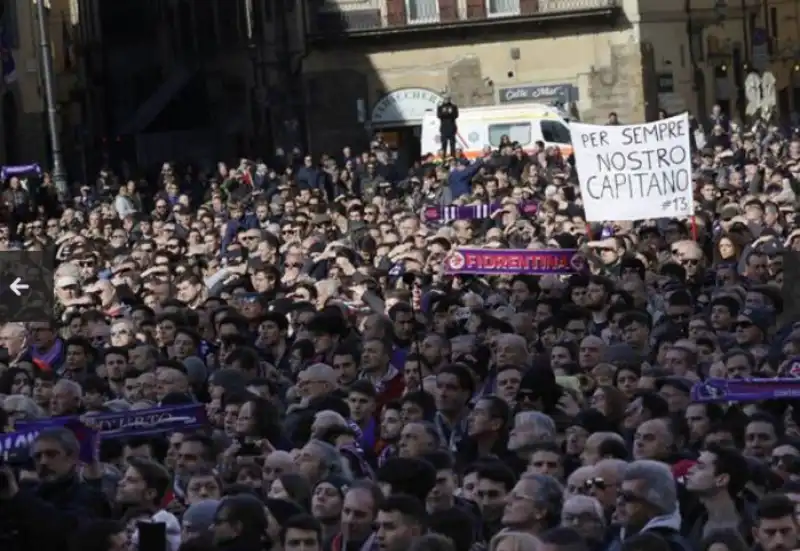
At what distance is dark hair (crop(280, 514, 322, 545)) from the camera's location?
11.1 metres

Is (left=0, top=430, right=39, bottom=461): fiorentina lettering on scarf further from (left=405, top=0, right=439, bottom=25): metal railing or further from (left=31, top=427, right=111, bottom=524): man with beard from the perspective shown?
(left=405, top=0, right=439, bottom=25): metal railing

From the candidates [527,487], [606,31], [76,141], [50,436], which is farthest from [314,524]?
[606,31]

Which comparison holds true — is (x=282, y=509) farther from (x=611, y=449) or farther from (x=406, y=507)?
(x=611, y=449)

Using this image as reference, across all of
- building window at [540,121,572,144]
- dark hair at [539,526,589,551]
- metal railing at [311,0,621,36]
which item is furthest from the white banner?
metal railing at [311,0,621,36]

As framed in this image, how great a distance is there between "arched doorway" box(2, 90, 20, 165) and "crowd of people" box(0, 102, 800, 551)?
21988 millimetres

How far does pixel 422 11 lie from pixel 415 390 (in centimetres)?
4278

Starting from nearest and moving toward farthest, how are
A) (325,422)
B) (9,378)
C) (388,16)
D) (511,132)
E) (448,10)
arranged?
(325,422), (9,378), (511,132), (448,10), (388,16)

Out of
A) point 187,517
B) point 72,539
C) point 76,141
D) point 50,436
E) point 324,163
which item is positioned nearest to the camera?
point 72,539

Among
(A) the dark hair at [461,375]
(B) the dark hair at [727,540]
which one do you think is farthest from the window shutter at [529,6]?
(B) the dark hair at [727,540]

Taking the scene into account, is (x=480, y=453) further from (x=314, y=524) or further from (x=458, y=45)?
(x=458, y=45)

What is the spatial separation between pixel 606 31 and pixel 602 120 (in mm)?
2251

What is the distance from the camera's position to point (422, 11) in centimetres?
5816

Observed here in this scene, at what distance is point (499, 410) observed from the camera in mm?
14008

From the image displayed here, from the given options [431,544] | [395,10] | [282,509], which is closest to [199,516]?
[282,509]
